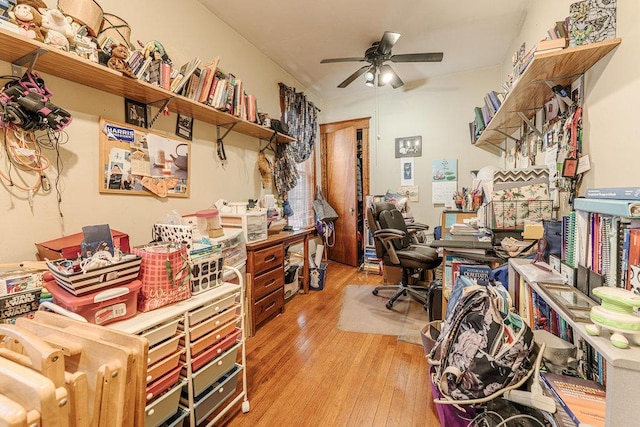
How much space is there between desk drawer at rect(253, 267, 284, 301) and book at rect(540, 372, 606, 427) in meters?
1.91

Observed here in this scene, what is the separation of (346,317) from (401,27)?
2872 mm

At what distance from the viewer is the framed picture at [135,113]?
1.78 m

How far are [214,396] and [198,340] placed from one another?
1.07ft

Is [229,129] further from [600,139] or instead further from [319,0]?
Result: [600,139]

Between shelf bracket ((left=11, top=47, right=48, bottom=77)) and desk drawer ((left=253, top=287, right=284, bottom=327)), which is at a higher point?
shelf bracket ((left=11, top=47, right=48, bottom=77))

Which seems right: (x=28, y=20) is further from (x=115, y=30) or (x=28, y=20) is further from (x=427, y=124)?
(x=427, y=124)

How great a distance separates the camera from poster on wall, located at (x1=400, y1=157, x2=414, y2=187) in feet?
A: 13.2

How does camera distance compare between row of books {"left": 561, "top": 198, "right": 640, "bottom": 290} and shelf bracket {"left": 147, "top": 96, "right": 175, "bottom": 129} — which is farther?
shelf bracket {"left": 147, "top": 96, "right": 175, "bottom": 129}

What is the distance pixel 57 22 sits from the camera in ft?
4.29

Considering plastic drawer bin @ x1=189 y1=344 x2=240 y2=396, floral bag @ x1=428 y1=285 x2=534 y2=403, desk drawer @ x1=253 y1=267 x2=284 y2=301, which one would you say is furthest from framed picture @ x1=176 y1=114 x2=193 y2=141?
floral bag @ x1=428 y1=285 x2=534 y2=403

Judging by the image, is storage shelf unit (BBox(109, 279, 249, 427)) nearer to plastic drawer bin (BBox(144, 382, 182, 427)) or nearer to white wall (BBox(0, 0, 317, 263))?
plastic drawer bin (BBox(144, 382, 182, 427))

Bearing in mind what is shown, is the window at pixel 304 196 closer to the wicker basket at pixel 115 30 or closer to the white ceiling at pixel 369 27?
the white ceiling at pixel 369 27

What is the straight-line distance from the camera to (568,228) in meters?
1.13

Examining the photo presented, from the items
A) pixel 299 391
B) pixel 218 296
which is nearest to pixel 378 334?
pixel 299 391
